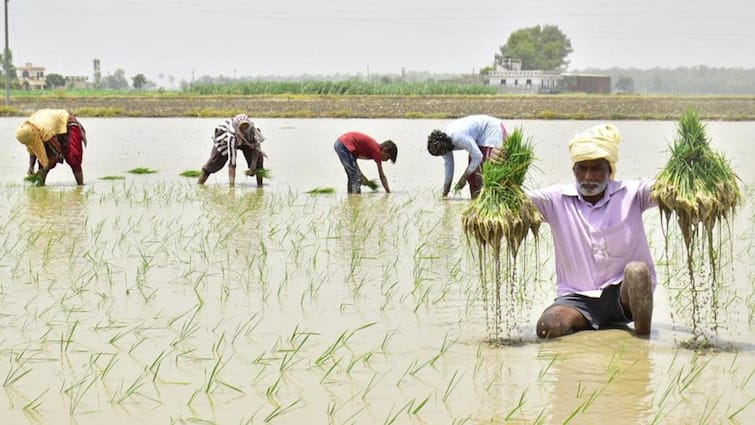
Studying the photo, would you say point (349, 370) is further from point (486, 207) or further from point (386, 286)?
point (386, 286)

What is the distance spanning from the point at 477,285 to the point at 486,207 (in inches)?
72.1

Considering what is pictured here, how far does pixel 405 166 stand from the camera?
16766mm

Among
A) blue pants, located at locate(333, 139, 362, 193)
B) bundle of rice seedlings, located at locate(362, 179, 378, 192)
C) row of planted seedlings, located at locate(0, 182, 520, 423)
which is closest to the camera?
row of planted seedlings, located at locate(0, 182, 520, 423)

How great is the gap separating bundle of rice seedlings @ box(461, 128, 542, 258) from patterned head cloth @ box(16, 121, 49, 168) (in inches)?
315

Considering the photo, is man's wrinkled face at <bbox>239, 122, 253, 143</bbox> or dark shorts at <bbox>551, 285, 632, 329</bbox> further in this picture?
man's wrinkled face at <bbox>239, 122, 253, 143</bbox>

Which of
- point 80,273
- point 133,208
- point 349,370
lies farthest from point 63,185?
point 349,370

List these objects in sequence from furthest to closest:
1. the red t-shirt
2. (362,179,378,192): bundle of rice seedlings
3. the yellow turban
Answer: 1. (362,179,378,192): bundle of rice seedlings
2. the red t-shirt
3. the yellow turban

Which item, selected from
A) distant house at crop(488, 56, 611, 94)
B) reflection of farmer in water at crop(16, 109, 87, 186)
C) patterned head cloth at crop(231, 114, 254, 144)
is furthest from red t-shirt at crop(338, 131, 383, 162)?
distant house at crop(488, 56, 611, 94)

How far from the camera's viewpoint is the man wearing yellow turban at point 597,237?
5.04 meters

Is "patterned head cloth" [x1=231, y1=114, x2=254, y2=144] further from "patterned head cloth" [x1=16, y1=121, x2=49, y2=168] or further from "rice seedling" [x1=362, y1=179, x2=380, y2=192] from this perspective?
"patterned head cloth" [x1=16, y1=121, x2=49, y2=168]

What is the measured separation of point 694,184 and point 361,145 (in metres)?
6.83

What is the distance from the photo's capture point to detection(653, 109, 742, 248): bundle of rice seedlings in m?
4.84

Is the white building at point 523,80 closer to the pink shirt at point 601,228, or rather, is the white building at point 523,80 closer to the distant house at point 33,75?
the distant house at point 33,75

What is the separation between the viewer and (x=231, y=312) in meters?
5.96
